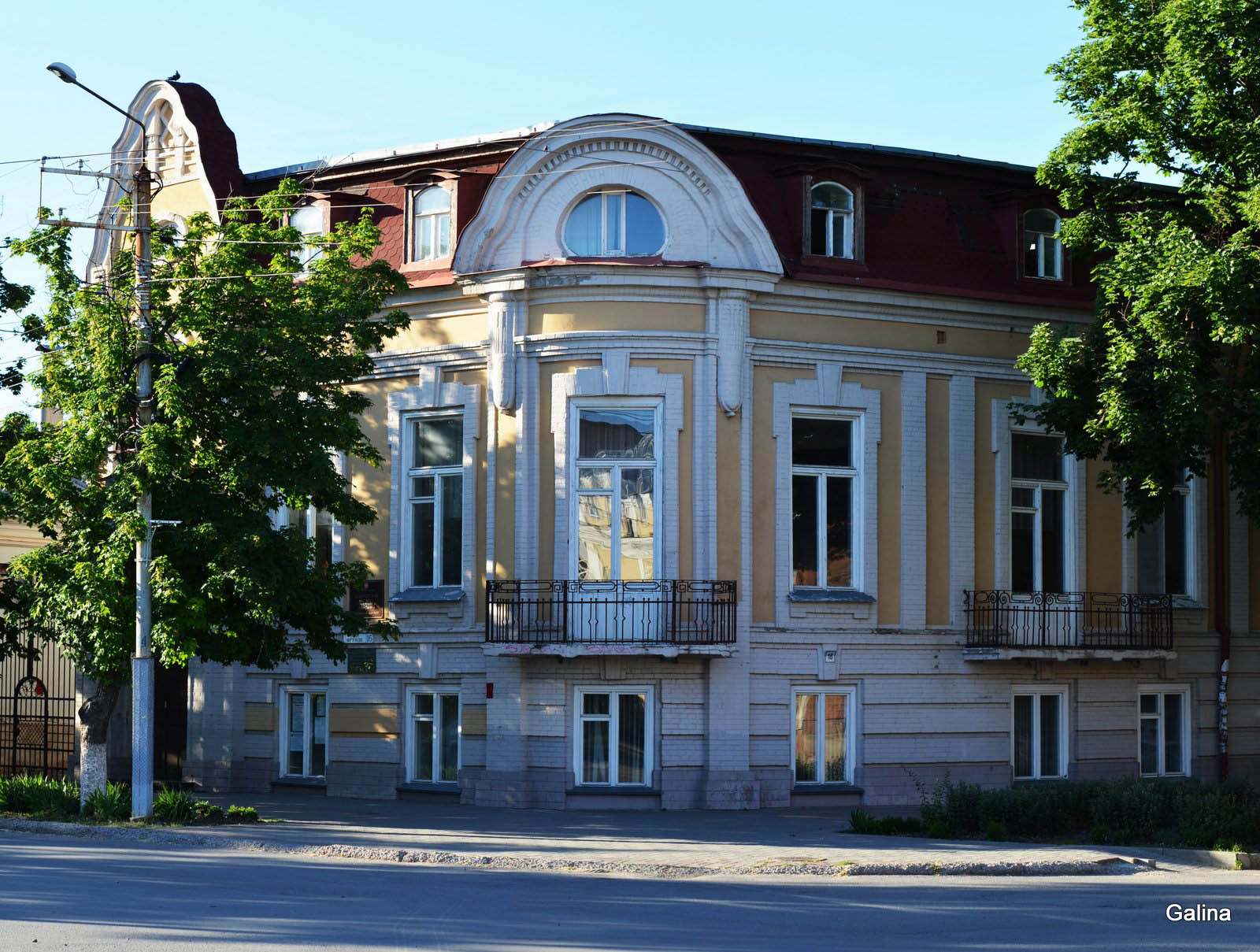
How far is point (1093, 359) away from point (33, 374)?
1439 centimetres

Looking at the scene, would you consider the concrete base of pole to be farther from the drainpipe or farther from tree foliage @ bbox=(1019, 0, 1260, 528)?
the drainpipe

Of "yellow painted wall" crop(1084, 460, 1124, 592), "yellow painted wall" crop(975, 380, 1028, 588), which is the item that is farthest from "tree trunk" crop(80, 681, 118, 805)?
"yellow painted wall" crop(1084, 460, 1124, 592)

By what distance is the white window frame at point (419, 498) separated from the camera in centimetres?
2589

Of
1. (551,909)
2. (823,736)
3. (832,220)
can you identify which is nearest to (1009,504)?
(823,736)

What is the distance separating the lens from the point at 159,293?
71.2 ft

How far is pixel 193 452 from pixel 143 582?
1810mm

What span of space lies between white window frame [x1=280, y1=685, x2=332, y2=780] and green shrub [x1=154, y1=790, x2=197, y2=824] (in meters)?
5.63

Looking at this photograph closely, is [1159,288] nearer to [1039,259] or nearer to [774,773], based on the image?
[1039,259]

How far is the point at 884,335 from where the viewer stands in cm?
2598

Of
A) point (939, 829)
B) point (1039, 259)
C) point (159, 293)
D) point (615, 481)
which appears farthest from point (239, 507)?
point (1039, 259)

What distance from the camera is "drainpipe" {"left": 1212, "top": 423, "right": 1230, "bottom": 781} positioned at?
91.6 ft

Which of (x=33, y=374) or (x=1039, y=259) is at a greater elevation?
(x=1039, y=259)

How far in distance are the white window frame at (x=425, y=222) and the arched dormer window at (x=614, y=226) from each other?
221cm

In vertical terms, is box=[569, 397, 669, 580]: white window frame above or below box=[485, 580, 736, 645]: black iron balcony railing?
above
